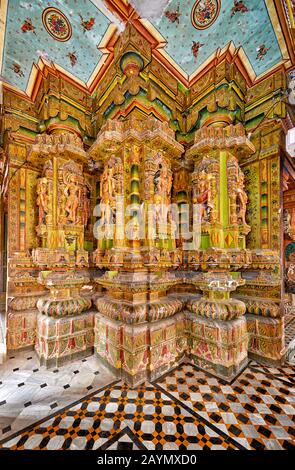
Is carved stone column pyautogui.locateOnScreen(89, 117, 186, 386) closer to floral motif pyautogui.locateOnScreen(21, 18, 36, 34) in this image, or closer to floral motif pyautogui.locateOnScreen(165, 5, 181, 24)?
floral motif pyautogui.locateOnScreen(165, 5, 181, 24)

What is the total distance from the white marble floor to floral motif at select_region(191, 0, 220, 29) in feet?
24.4

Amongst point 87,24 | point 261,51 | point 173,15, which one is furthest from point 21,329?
Answer: point 261,51

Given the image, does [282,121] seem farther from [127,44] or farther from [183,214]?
[127,44]

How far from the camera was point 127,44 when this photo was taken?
12.8 feet

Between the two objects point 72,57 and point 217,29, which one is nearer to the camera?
point 217,29

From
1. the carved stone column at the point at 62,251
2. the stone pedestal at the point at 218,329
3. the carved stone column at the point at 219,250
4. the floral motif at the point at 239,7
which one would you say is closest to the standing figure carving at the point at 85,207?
the carved stone column at the point at 62,251

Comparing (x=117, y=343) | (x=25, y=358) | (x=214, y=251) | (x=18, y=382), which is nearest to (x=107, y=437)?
(x=117, y=343)

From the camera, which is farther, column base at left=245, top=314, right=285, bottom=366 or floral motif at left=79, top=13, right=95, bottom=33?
column base at left=245, top=314, right=285, bottom=366

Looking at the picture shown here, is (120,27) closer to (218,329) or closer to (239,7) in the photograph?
(239,7)

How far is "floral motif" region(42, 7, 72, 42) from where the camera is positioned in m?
3.58

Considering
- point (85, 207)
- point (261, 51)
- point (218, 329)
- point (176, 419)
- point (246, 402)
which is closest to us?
point (176, 419)

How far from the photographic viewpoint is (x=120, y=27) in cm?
387

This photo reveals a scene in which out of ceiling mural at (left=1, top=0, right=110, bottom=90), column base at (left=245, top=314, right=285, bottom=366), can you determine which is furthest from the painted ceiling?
column base at (left=245, top=314, right=285, bottom=366)

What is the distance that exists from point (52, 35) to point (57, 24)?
25cm
